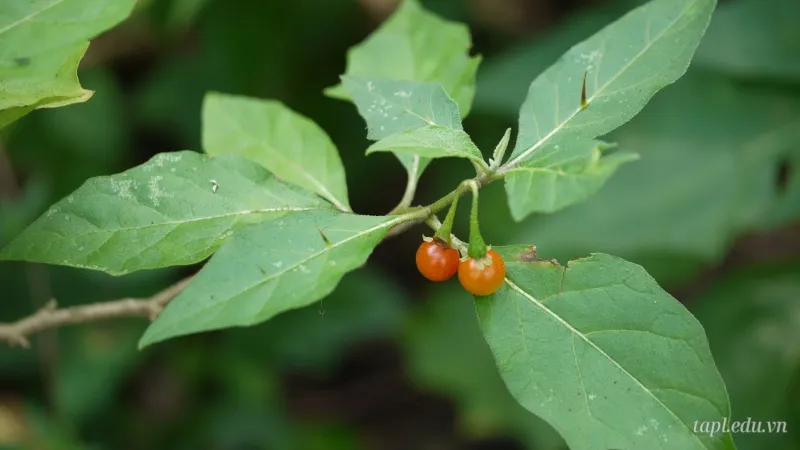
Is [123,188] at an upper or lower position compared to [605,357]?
upper

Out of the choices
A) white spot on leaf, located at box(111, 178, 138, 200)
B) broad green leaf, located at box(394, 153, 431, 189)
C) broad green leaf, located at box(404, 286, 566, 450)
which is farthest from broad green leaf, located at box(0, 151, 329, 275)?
broad green leaf, located at box(404, 286, 566, 450)

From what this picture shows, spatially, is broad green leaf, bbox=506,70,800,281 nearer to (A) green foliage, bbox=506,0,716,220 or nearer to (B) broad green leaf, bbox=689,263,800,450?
(B) broad green leaf, bbox=689,263,800,450

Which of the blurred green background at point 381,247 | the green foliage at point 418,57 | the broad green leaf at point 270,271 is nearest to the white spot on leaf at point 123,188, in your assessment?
the broad green leaf at point 270,271

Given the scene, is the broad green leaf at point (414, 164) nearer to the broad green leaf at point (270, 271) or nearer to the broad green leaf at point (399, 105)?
the broad green leaf at point (399, 105)

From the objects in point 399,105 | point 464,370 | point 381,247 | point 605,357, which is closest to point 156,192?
point 399,105

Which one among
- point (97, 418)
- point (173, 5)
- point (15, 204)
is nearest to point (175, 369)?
point (97, 418)

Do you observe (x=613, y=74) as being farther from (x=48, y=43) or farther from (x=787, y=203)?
(x=787, y=203)
